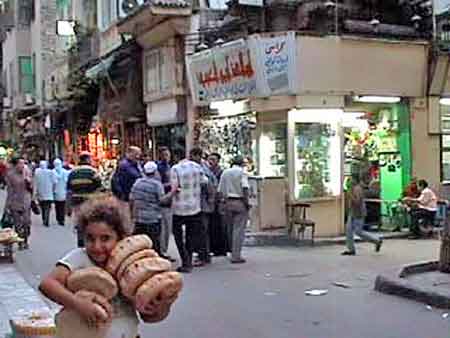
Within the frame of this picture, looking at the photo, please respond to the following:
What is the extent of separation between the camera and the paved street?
27.0ft

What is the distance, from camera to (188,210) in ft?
41.4

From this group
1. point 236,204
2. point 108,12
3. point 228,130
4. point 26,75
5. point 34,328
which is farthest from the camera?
point 26,75

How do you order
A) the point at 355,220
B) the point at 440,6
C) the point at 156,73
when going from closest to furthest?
the point at 355,220, the point at 440,6, the point at 156,73

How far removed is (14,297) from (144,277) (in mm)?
6918

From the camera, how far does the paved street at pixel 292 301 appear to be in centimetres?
822

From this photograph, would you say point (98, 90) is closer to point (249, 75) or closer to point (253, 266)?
point (249, 75)

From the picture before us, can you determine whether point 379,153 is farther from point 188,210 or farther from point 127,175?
point 188,210

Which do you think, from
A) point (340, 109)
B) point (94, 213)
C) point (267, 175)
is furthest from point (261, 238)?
point (94, 213)

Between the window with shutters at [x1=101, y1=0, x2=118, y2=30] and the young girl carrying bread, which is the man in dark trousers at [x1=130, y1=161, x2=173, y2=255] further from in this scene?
the window with shutters at [x1=101, y1=0, x2=118, y2=30]

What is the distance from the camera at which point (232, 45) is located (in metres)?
17.2

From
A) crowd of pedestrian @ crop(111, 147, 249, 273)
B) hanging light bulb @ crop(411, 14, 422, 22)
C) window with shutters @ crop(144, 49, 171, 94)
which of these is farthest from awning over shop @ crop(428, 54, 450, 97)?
window with shutters @ crop(144, 49, 171, 94)

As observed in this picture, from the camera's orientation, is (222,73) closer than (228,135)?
Yes

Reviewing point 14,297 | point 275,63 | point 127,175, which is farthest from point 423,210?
point 14,297

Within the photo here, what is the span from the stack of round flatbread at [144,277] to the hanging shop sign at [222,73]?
43.4 feet
